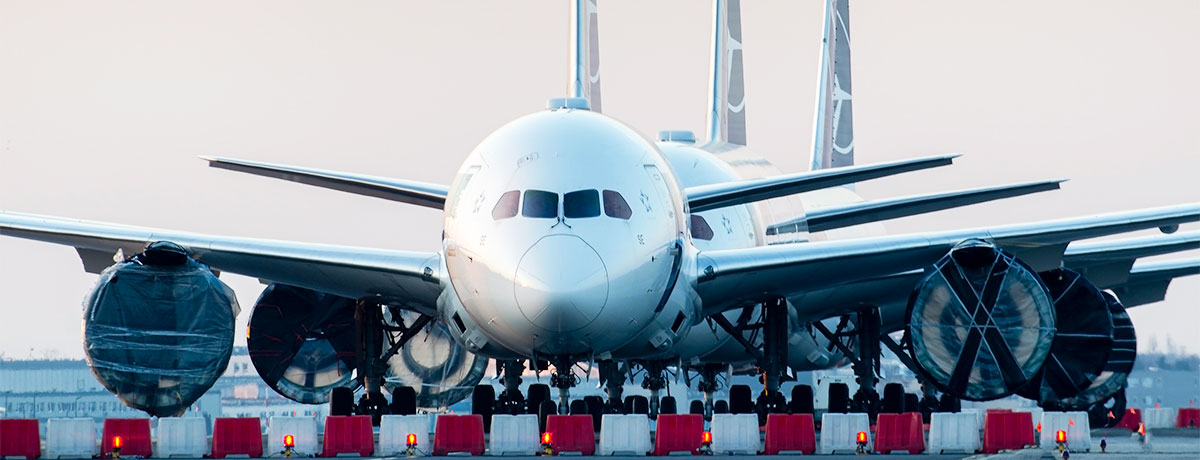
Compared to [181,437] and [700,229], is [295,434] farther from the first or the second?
[700,229]

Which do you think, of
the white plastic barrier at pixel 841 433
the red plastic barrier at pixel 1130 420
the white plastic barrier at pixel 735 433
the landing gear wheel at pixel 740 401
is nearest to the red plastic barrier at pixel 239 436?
the white plastic barrier at pixel 735 433

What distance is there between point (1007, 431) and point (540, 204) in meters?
7.58

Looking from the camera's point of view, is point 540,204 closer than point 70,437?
Yes

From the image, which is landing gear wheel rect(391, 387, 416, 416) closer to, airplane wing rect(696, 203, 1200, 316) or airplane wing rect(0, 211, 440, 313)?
airplane wing rect(0, 211, 440, 313)

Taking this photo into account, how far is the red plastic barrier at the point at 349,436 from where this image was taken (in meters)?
27.4

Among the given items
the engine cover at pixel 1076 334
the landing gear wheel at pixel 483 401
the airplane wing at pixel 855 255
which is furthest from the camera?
the landing gear wheel at pixel 483 401

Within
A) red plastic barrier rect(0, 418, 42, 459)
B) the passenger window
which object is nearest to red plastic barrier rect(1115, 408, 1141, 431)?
the passenger window

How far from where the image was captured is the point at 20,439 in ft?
89.7

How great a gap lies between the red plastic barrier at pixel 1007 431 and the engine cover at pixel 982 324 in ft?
6.19

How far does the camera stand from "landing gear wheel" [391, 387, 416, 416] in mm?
33531

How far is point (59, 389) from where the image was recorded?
4697cm

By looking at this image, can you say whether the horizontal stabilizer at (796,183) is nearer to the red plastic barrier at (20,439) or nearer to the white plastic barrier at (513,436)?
the white plastic barrier at (513,436)

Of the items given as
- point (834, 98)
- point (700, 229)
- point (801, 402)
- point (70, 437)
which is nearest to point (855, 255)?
point (700, 229)

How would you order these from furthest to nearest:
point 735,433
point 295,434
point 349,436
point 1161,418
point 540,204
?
point 1161,418, point 295,434, point 735,433, point 349,436, point 540,204
